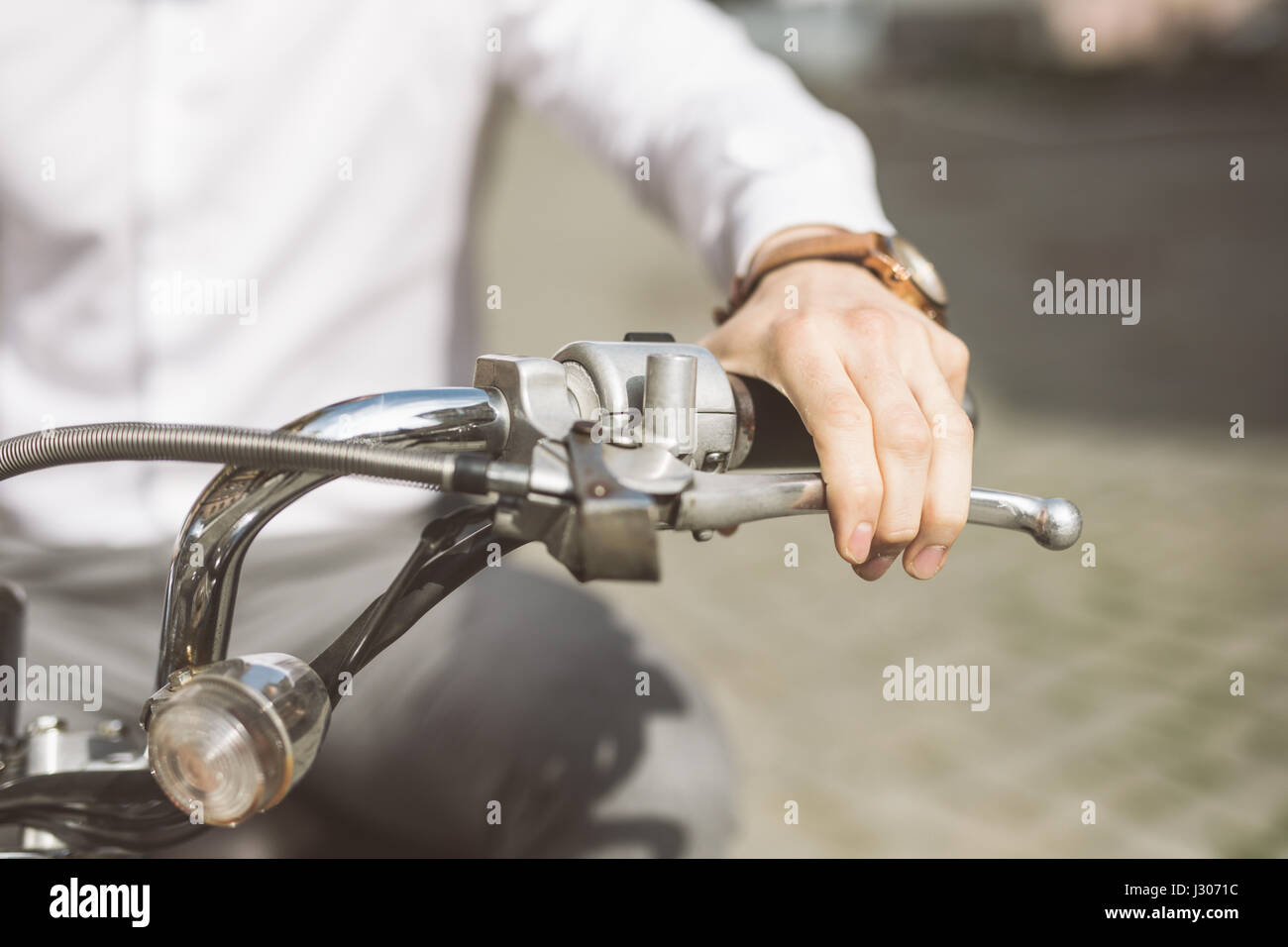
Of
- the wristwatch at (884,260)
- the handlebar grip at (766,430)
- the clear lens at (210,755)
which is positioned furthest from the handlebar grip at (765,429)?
the clear lens at (210,755)

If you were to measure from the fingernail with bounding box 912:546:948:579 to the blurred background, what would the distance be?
1.08 metres

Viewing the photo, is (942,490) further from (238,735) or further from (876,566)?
(238,735)

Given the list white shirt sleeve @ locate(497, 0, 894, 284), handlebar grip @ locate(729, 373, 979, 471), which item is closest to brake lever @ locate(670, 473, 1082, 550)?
handlebar grip @ locate(729, 373, 979, 471)

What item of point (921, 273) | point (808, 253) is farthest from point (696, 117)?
point (921, 273)

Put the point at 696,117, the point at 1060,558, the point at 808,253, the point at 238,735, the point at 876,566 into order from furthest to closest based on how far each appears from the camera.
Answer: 1. the point at 1060,558
2. the point at 696,117
3. the point at 808,253
4. the point at 876,566
5. the point at 238,735

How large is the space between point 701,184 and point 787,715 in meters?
2.51

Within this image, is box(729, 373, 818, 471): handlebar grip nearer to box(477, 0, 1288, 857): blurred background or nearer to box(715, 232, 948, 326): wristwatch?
box(715, 232, 948, 326): wristwatch

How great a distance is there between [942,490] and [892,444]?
0.06 metres

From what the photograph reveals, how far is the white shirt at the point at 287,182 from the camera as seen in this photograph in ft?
5.17

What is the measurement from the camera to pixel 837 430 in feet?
3.26

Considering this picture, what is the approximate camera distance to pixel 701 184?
1645 millimetres

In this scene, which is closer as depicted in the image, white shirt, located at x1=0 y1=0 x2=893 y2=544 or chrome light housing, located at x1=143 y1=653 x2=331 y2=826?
chrome light housing, located at x1=143 y1=653 x2=331 y2=826

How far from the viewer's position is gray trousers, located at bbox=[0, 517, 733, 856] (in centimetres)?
139
